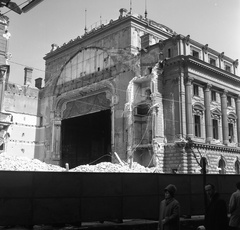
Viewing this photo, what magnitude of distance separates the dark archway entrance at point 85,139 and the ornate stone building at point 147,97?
207 mm

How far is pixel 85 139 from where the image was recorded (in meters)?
47.2

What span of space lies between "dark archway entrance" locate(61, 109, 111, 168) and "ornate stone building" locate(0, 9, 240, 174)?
0.68 feet

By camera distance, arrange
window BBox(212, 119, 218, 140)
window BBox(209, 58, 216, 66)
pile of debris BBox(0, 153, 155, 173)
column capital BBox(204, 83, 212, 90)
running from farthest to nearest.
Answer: window BBox(209, 58, 216, 66)
window BBox(212, 119, 218, 140)
column capital BBox(204, 83, 212, 90)
pile of debris BBox(0, 153, 155, 173)

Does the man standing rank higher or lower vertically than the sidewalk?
higher

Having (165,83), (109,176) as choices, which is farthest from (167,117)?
(109,176)

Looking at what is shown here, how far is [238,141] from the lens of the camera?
38.1m

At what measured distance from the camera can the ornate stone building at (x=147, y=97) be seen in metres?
32.0

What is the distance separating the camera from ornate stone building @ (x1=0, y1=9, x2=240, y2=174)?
105ft

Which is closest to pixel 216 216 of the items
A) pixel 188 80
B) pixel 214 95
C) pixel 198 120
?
pixel 188 80

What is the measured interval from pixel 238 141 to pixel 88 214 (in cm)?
3090

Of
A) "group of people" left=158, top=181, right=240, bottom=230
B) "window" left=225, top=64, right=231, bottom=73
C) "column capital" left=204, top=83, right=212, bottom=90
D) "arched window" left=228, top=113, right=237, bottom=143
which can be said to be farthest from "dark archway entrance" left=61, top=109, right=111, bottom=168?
"group of people" left=158, top=181, right=240, bottom=230

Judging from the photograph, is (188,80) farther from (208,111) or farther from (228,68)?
(228,68)

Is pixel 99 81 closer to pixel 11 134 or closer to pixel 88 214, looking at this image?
pixel 11 134

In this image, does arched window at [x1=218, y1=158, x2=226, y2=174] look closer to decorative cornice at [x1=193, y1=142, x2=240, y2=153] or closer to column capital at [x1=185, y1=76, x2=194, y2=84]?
decorative cornice at [x1=193, y1=142, x2=240, y2=153]
